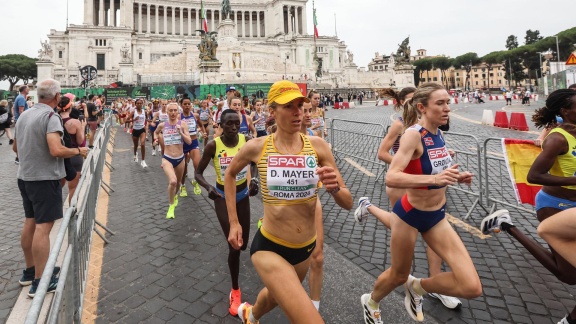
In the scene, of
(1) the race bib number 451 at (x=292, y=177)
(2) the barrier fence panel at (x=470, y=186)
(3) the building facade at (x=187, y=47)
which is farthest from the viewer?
(3) the building facade at (x=187, y=47)

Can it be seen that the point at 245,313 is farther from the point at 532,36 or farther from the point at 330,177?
the point at 532,36

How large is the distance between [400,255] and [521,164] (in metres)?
3.25

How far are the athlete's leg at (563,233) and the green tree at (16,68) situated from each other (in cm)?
9613

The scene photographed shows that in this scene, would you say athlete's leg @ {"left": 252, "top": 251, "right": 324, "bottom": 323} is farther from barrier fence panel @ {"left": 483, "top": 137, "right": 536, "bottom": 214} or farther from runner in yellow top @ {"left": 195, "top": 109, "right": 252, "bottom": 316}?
barrier fence panel @ {"left": 483, "top": 137, "right": 536, "bottom": 214}

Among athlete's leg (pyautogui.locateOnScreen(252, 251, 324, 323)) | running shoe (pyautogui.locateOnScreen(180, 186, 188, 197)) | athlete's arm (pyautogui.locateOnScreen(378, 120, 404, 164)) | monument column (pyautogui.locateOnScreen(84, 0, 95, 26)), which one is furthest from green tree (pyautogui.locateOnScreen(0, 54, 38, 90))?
athlete's leg (pyautogui.locateOnScreen(252, 251, 324, 323))

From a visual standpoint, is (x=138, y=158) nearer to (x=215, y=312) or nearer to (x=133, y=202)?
(x=133, y=202)

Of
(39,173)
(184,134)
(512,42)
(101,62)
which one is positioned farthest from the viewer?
(512,42)

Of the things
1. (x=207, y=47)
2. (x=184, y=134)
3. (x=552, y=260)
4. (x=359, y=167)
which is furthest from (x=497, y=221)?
(x=207, y=47)

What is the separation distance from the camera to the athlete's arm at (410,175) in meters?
2.41

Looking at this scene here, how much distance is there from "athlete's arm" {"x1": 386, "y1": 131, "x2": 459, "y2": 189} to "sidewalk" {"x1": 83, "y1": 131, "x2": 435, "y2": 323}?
4.74 feet

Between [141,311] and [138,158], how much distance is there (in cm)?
1034

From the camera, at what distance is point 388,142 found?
451cm

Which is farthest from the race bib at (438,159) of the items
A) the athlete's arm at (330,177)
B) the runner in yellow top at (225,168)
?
the runner in yellow top at (225,168)

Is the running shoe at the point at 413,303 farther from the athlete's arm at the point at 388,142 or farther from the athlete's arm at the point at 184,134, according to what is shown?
the athlete's arm at the point at 184,134
